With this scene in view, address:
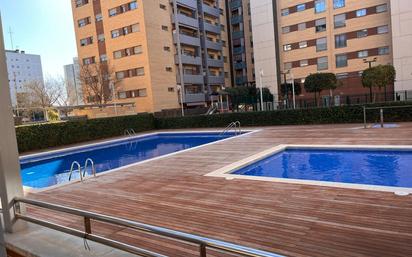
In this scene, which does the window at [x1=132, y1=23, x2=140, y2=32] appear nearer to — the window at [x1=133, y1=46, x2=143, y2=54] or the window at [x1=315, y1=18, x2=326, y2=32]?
the window at [x1=133, y1=46, x2=143, y2=54]

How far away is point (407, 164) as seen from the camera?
9.30 m

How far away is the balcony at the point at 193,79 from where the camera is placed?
4462 cm

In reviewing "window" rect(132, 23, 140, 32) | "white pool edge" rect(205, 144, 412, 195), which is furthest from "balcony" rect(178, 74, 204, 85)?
"white pool edge" rect(205, 144, 412, 195)

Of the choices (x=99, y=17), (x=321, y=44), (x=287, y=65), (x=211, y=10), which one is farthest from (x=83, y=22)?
(x=321, y=44)

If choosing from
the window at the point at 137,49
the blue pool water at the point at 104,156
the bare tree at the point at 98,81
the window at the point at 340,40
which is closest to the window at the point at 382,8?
the window at the point at 340,40

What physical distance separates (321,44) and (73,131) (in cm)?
2995

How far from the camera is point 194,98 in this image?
4544 cm

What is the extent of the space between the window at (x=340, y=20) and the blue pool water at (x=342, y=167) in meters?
30.8

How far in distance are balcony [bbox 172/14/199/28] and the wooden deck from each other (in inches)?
1489

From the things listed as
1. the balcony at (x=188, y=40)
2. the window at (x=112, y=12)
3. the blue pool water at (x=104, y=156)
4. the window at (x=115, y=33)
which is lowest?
the blue pool water at (x=104, y=156)

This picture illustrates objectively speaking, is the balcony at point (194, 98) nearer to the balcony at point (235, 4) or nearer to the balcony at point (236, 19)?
the balcony at point (236, 19)

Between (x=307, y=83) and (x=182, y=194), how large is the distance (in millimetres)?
25046

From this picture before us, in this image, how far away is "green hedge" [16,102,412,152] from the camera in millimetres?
17719

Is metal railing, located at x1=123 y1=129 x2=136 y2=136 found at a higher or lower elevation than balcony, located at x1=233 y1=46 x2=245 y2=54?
lower
